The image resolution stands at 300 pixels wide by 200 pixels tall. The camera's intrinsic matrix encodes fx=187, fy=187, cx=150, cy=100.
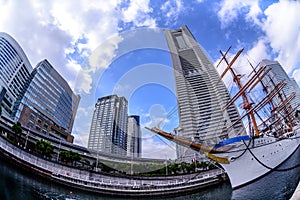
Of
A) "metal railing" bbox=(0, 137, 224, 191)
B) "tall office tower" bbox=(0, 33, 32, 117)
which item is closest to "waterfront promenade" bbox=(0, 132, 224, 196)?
"metal railing" bbox=(0, 137, 224, 191)

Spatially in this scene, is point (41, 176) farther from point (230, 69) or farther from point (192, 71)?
point (192, 71)

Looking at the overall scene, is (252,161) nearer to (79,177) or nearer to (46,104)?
(79,177)

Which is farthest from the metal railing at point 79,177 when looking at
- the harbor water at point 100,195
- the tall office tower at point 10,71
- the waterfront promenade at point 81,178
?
the tall office tower at point 10,71

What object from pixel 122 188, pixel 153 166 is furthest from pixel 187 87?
pixel 122 188

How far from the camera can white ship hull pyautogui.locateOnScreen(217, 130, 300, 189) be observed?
1780cm

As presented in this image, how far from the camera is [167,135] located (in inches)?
721

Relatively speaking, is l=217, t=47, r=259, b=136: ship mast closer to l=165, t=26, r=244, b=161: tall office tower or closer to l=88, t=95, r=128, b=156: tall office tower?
l=88, t=95, r=128, b=156: tall office tower

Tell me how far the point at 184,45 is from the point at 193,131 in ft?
171

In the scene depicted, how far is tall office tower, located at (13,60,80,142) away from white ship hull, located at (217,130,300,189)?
33715 millimetres

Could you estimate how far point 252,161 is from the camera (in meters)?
18.3

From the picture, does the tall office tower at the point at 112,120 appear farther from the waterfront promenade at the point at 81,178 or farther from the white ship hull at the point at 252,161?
the white ship hull at the point at 252,161

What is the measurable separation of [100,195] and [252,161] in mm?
15213

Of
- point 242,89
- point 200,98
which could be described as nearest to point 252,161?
point 242,89

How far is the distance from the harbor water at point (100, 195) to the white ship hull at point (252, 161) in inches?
27.6
